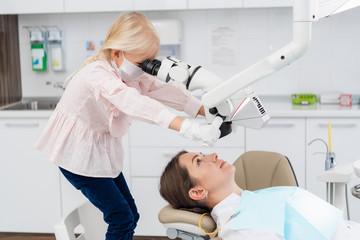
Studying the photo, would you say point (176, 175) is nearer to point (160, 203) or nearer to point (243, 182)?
point (243, 182)

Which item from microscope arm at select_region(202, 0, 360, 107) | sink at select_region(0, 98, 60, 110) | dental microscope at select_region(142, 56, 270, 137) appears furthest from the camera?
sink at select_region(0, 98, 60, 110)

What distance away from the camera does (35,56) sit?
3.79 metres

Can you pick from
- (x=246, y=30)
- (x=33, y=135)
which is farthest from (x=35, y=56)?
(x=246, y=30)

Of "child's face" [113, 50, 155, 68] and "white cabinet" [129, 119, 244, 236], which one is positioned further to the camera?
"white cabinet" [129, 119, 244, 236]

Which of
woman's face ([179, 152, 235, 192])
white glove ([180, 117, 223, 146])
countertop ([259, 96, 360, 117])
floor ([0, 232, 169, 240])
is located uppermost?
white glove ([180, 117, 223, 146])

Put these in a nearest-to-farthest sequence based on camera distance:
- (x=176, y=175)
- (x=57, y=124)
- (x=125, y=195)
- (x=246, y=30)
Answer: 1. (x=176, y=175)
2. (x=57, y=124)
3. (x=125, y=195)
4. (x=246, y=30)

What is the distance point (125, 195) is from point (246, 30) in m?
1.80

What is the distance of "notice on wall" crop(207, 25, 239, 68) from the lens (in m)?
3.70

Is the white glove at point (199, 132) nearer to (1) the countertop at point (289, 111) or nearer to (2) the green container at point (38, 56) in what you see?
(1) the countertop at point (289, 111)

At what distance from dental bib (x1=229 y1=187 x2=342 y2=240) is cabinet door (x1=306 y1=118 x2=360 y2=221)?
4.46ft

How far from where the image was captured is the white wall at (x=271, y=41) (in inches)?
143

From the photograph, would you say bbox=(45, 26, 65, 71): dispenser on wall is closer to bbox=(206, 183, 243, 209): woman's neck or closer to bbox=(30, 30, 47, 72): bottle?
bbox=(30, 30, 47, 72): bottle

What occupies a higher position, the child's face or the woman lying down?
the child's face

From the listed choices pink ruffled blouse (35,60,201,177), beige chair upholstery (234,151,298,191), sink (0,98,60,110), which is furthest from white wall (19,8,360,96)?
pink ruffled blouse (35,60,201,177)
